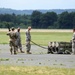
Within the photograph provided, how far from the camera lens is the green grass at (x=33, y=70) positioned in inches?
723

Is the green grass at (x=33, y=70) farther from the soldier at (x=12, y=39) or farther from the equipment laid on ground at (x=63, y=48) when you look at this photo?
the equipment laid on ground at (x=63, y=48)

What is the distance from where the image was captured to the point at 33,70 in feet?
63.1

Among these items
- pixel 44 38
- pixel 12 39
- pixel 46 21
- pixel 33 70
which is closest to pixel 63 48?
pixel 12 39

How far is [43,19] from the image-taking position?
588ft

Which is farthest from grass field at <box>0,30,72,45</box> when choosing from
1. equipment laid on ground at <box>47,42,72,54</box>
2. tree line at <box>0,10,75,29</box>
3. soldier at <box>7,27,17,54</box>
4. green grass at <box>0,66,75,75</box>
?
tree line at <box>0,10,75,29</box>

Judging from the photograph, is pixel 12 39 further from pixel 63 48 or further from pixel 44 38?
pixel 44 38

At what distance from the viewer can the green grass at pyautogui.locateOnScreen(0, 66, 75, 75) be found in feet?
60.3

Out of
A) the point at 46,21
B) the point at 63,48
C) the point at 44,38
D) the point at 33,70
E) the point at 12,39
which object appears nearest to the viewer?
the point at 33,70

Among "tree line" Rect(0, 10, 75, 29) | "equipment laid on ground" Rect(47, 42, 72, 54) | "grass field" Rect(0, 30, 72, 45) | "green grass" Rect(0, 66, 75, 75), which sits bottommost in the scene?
"tree line" Rect(0, 10, 75, 29)

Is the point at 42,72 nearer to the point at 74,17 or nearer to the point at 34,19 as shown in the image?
the point at 74,17

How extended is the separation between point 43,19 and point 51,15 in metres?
6.64

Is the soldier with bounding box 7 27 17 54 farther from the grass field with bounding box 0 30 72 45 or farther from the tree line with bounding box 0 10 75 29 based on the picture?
the tree line with bounding box 0 10 75 29

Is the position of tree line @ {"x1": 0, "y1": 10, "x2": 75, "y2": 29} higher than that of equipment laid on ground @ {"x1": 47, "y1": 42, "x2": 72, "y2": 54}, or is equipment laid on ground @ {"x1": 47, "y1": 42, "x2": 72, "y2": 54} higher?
equipment laid on ground @ {"x1": 47, "y1": 42, "x2": 72, "y2": 54}

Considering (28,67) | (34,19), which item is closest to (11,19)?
(34,19)
